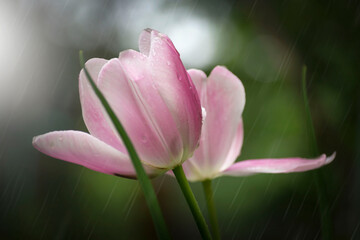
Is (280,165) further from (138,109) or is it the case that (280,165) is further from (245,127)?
(245,127)

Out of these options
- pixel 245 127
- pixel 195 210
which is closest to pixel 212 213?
pixel 195 210

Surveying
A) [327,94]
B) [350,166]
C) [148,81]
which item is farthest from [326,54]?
[148,81]

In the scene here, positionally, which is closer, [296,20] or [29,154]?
[296,20]

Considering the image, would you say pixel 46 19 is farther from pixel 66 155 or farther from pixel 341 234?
pixel 66 155

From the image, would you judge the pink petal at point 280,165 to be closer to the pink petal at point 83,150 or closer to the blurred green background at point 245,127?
the pink petal at point 83,150

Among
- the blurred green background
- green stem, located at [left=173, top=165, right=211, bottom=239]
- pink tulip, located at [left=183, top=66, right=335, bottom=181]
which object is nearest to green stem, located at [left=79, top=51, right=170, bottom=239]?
green stem, located at [left=173, top=165, right=211, bottom=239]

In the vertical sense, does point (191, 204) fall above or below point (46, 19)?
above

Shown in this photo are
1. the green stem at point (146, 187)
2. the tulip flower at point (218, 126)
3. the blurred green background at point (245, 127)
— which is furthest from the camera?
the blurred green background at point (245, 127)

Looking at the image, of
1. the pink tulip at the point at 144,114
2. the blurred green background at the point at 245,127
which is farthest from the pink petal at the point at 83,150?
the blurred green background at the point at 245,127
